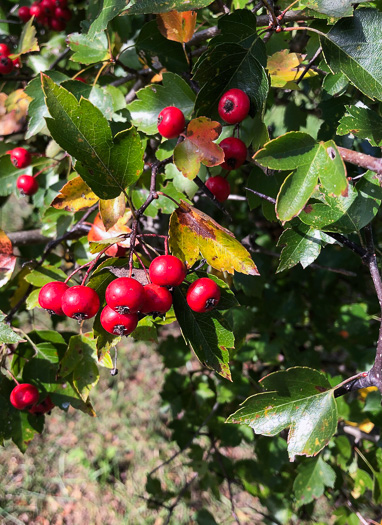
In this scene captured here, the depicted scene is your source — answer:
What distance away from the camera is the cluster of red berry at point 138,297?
0.96 m

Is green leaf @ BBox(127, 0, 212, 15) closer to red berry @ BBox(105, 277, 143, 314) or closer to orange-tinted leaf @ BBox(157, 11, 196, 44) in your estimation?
orange-tinted leaf @ BBox(157, 11, 196, 44)

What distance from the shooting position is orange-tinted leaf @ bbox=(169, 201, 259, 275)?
3.36 ft

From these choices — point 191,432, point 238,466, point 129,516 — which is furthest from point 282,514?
point 129,516

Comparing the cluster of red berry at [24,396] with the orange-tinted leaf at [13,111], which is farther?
the orange-tinted leaf at [13,111]

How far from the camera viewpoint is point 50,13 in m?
2.29

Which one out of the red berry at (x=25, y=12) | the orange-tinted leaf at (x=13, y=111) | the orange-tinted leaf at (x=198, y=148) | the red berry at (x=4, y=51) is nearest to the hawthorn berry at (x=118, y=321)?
the orange-tinted leaf at (x=198, y=148)

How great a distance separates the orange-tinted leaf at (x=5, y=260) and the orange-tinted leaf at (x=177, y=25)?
87cm

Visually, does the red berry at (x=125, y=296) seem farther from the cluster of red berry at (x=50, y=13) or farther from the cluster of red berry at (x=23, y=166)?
the cluster of red berry at (x=50, y=13)

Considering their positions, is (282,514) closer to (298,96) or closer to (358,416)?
(358,416)

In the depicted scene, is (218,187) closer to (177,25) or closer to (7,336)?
(177,25)

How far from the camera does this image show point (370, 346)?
8.63 feet

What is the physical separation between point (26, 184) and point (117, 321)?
47.6 inches

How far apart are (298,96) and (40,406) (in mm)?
2247

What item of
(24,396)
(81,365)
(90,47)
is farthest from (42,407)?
(90,47)
